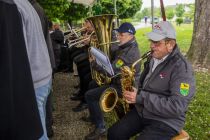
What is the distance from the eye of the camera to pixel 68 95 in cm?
684

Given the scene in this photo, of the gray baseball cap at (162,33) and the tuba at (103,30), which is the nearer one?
the gray baseball cap at (162,33)

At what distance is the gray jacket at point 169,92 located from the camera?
2.92 meters

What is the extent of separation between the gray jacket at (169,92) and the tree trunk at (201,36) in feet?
20.0

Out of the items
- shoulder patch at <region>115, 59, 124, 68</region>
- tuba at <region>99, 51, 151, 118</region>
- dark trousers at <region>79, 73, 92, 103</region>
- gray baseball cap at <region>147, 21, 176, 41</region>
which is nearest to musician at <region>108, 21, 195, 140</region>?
gray baseball cap at <region>147, 21, 176, 41</region>

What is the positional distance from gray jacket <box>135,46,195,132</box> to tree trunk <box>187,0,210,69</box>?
609 cm

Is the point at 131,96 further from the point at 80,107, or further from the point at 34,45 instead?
the point at 80,107

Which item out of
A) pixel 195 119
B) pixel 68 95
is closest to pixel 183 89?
pixel 195 119

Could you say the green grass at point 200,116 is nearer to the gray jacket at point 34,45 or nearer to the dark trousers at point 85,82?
the dark trousers at point 85,82

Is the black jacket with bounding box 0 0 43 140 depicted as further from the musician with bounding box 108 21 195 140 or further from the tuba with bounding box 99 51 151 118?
the tuba with bounding box 99 51 151 118

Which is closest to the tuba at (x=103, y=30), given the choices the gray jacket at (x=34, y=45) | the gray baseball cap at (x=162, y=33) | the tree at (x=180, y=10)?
the gray baseball cap at (x=162, y=33)

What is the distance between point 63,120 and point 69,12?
588 inches

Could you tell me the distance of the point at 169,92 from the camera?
3062mm

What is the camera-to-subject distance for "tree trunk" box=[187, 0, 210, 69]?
8.86 m

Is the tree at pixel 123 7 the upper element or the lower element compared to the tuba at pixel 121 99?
lower
